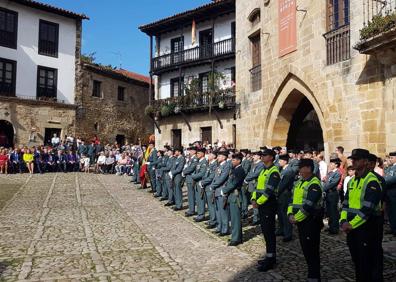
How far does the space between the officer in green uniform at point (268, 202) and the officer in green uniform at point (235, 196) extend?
98 cm

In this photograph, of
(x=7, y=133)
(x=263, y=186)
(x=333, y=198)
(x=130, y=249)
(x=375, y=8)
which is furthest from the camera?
(x=7, y=133)

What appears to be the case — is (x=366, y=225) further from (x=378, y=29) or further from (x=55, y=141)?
(x=55, y=141)

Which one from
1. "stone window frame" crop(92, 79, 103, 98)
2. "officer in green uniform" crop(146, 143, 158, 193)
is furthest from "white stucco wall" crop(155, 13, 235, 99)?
"officer in green uniform" crop(146, 143, 158, 193)

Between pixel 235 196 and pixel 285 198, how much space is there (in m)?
1.26

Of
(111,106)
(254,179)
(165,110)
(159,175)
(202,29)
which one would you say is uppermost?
(202,29)

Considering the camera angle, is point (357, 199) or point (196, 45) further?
point (196, 45)

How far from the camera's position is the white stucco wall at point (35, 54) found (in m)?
25.2

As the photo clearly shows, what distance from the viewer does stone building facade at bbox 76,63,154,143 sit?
2827 centimetres

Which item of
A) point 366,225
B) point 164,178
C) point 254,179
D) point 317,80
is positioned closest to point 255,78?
point 317,80

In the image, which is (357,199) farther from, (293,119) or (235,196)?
(293,119)

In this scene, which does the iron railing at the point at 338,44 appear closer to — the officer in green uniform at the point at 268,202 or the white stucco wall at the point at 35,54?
the officer in green uniform at the point at 268,202

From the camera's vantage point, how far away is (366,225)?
4.84 meters

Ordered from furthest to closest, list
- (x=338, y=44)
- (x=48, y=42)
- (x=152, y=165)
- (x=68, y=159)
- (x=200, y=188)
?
1. (x=48, y=42)
2. (x=68, y=159)
3. (x=152, y=165)
4. (x=338, y=44)
5. (x=200, y=188)

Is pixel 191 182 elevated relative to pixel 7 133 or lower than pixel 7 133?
lower
